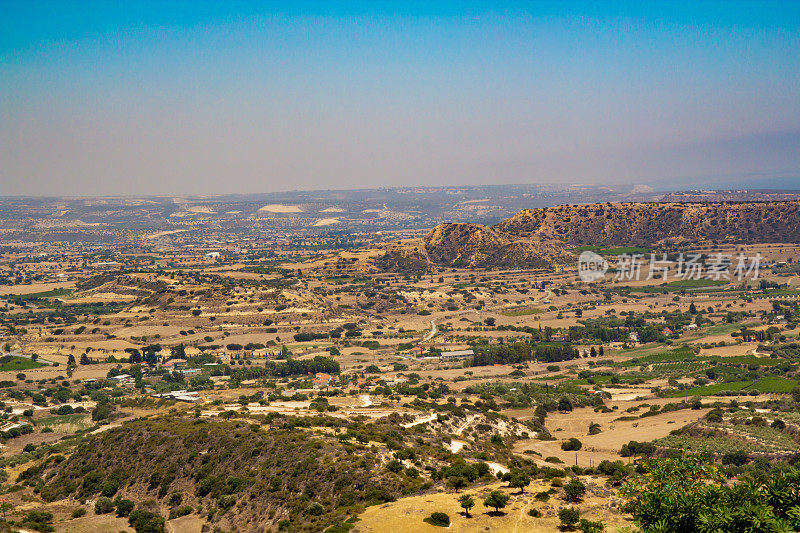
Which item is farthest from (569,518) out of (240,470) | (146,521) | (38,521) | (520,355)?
(520,355)

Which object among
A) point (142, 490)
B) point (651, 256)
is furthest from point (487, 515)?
point (651, 256)

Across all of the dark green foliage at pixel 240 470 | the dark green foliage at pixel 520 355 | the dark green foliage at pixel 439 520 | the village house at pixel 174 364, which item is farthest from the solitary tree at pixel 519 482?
the village house at pixel 174 364

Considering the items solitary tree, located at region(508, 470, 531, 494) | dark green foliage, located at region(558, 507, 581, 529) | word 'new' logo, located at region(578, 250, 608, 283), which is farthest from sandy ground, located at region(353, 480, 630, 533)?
word 'new' logo, located at region(578, 250, 608, 283)

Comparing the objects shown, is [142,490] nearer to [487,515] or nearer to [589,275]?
[487,515]

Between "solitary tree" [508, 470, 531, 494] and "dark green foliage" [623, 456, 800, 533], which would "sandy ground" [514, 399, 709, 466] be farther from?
"dark green foliage" [623, 456, 800, 533]

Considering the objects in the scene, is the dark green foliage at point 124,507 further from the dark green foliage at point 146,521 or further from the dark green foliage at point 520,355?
the dark green foliage at point 520,355

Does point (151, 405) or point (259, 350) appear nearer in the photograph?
point (151, 405)

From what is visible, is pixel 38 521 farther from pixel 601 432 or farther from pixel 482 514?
pixel 601 432

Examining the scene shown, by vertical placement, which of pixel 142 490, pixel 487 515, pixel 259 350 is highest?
pixel 487 515

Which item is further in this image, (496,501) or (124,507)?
(124,507)

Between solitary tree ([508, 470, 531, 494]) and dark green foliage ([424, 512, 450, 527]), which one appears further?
solitary tree ([508, 470, 531, 494])

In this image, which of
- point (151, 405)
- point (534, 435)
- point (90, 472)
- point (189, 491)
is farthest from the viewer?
point (151, 405)
